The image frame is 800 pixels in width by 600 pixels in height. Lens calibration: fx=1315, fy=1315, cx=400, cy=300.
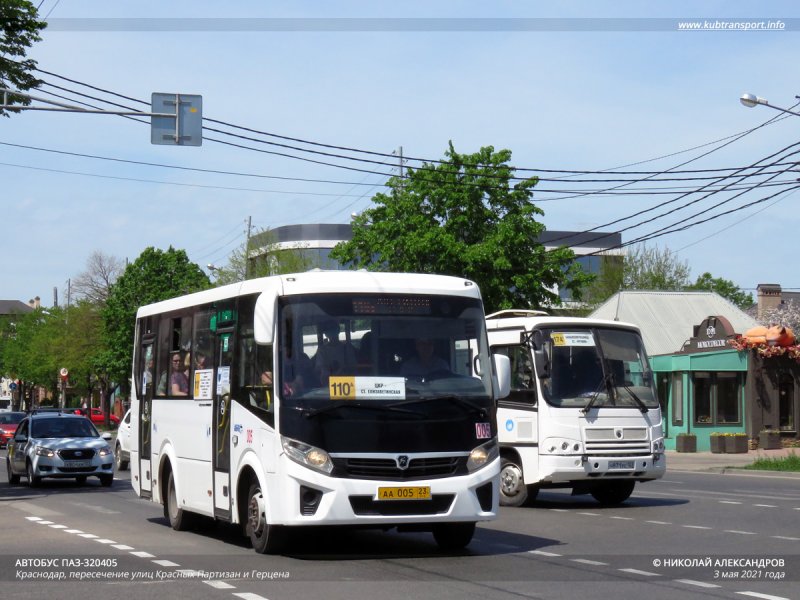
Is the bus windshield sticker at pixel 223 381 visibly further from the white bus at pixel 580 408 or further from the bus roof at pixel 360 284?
the white bus at pixel 580 408

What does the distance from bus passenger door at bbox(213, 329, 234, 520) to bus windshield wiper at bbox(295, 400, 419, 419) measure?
1863 mm

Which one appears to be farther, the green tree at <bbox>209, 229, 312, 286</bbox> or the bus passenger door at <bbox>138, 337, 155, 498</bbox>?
the green tree at <bbox>209, 229, 312, 286</bbox>

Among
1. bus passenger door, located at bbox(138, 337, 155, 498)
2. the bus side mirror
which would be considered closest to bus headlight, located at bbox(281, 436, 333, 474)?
the bus side mirror

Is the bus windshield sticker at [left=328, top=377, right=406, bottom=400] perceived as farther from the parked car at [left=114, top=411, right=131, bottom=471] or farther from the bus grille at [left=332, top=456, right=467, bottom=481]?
the parked car at [left=114, top=411, right=131, bottom=471]

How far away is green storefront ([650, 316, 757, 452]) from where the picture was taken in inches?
1797

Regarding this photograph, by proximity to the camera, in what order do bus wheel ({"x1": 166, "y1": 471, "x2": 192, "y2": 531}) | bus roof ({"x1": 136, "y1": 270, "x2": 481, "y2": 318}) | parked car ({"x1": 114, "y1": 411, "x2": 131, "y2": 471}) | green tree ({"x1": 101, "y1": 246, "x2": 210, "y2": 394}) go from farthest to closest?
green tree ({"x1": 101, "y1": 246, "x2": 210, "y2": 394}), parked car ({"x1": 114, "y1": 411, "x2": 131, "y2": 471}), bus wheel ({"x1": 166, "y1": 471, "x2": 192, "y2": 531}), bus roof ({"x1": 136, "y1": 270, "x2": 481, "y2": 318})

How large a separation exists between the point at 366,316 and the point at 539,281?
39685 mm

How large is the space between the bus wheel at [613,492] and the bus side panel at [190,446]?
7.71 metres

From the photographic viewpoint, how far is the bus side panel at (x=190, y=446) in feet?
49.1

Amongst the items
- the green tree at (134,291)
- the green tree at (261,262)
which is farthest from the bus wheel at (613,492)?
the green tree at (134,291)

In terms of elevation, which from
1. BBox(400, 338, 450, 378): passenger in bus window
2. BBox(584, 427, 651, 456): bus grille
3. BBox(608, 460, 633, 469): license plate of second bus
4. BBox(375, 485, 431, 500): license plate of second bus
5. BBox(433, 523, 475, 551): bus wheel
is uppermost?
BBox(400, 338, 450, 378): passenger in bus window

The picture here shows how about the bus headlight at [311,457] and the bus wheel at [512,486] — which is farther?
the bus wheel at [512,486]

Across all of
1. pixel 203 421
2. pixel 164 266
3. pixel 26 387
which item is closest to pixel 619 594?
pixel 203 421

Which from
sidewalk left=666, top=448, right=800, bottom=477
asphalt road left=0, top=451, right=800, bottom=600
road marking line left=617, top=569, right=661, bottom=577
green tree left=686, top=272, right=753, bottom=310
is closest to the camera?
asphalt road left=0, top=451, right=800, bottom=600
